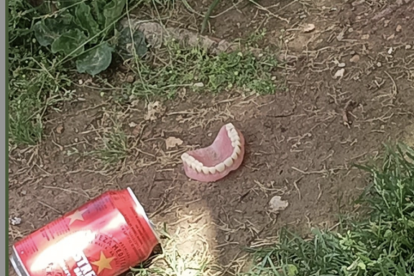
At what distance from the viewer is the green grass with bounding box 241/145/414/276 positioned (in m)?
1.71

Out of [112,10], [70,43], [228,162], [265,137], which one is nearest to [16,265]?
[228,162]

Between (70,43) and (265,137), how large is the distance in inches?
32.6

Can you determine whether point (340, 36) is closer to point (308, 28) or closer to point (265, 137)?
point (308, 28)

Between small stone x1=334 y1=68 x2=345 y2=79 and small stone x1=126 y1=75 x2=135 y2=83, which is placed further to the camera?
small stone x1=126 y1=75 x2=135 y2=83

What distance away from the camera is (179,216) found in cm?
208

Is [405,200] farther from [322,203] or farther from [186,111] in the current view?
[186,111]

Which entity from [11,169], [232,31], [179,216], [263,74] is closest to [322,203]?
[179,216]

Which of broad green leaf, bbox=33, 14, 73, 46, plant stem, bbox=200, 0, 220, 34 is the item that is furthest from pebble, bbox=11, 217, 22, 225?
plant stem, bbox=200, 0, 220, 34

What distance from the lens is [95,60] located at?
99.3 inches

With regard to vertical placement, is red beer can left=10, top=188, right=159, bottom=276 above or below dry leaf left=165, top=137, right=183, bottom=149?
above

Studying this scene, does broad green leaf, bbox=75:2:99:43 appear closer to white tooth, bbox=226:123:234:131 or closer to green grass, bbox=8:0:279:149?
green grass, bbox=8:0:279:149

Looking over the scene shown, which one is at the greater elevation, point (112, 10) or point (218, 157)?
point (112, 10)

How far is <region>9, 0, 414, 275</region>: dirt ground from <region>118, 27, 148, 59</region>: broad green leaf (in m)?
0.21

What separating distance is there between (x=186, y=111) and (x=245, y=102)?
197mm
